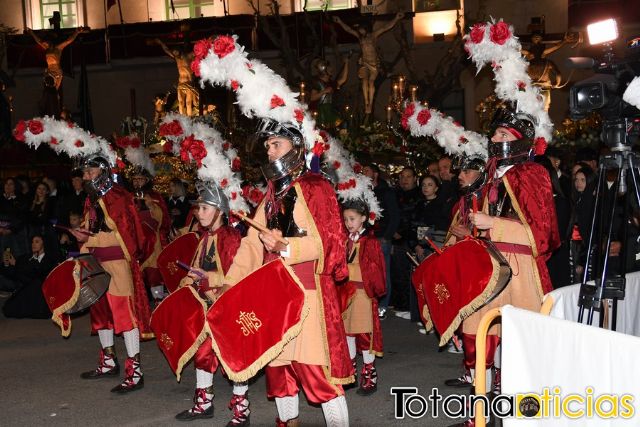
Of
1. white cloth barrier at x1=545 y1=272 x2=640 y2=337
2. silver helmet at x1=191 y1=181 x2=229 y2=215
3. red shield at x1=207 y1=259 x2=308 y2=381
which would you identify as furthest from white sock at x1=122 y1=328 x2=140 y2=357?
white cloth barrier at x1=545 y1=272 x2=640 y2=337

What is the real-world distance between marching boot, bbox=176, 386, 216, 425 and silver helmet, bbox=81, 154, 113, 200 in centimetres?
207

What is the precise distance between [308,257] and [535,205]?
1.64 metres

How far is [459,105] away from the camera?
925 inches

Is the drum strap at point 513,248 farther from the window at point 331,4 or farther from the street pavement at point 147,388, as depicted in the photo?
the window at point 331,4

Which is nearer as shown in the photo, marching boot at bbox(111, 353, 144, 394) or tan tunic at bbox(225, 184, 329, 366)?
tan tunic at bbox(225, 184, 329, 366)

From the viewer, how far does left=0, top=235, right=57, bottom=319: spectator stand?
36.3 feet

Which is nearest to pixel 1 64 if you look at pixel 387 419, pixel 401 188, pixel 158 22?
pixel 158 22

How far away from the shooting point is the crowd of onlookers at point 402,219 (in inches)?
305

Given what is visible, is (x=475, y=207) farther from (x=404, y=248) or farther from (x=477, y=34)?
(x=404, y=248)

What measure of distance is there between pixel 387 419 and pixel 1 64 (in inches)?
947

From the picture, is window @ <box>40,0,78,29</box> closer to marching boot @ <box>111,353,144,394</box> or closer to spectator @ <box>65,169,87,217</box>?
spectator @ <box>65,169,87,217</box>

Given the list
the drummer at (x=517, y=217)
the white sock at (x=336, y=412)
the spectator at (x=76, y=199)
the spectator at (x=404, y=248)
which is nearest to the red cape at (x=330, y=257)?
the white sock at (x=336, y=412)

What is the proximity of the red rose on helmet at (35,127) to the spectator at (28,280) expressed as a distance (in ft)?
13.7

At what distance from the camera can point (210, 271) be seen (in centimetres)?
618
